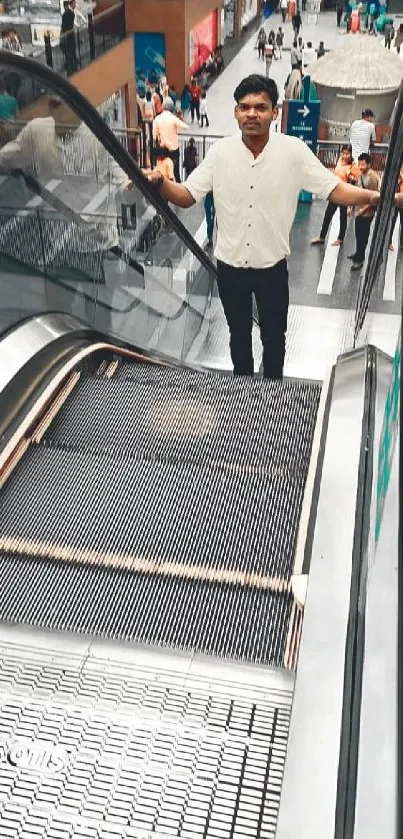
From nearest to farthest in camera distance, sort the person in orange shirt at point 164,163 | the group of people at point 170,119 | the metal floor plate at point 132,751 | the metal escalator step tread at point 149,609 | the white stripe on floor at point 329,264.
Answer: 1. the metal floor plate at point 132,751
2. the metal escalator step tread at point 149,609
3. the white stripe on floor at point 329,264
4. the person in orange shirt at point 164,163
5. the group of people at point 170,119

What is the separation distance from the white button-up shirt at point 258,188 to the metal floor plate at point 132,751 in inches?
115

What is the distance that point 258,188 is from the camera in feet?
14.2

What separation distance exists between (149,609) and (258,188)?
8.92 feet

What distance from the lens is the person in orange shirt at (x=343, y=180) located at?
34.3 feet

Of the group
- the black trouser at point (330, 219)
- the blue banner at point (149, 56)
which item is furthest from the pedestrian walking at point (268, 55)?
the black trouser at point (330, 219)

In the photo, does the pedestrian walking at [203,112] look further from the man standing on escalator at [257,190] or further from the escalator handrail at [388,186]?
the man standing on escalator at [257,190]

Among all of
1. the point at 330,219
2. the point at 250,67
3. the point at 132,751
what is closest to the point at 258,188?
the point at 132,751

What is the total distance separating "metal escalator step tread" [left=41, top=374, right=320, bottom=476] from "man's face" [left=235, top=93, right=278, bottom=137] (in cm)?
131

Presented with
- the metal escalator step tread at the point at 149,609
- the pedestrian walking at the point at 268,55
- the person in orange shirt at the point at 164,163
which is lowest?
the pedestrian walking at the point at 268,55

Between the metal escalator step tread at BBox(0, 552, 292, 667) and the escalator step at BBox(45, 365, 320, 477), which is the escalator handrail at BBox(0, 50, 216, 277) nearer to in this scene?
the escalator step at BBox(45, 365, 320, 477)

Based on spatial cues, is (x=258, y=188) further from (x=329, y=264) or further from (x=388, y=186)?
(x=329, y=264)

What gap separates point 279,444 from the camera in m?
3.38

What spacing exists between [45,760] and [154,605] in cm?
57

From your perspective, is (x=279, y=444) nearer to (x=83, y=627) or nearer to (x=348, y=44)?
(x=83, y=627)
